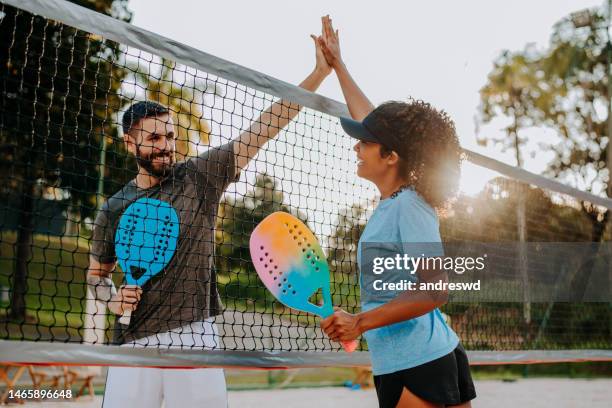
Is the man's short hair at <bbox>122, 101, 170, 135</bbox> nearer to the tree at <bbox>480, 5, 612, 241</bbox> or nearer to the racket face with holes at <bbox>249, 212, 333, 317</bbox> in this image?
the racket face with holes at <bbox>249, 212, 333, 317</bbox>

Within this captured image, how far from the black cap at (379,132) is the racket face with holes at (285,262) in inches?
20.0

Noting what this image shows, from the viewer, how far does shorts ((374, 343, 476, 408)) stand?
2.74 m

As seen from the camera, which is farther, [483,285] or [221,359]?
[483,285]

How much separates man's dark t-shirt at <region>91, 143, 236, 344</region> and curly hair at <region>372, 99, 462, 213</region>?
98 cm

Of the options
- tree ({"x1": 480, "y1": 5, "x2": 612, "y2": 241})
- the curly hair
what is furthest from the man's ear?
tree ({"x1": 480, "y1": 5, "x2": 612, "y2": 241})

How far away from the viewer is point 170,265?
3340 mm

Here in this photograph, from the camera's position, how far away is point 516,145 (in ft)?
98.9

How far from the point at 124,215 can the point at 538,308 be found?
7.22 m

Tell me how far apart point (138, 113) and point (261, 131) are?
651 mm

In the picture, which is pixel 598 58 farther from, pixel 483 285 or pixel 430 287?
pixel 430 287

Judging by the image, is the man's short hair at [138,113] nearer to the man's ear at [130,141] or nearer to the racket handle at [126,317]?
the man's ear at [130,141]

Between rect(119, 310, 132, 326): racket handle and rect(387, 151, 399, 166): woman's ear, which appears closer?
rect(387, 151, 399, 166): woman's ear

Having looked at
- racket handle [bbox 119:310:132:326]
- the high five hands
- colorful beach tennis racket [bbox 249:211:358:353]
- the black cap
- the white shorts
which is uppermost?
the high five hands

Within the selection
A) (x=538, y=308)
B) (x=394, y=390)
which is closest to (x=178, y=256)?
(x=394, y=390)
